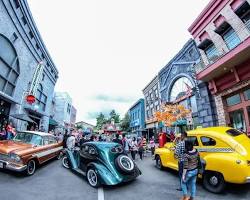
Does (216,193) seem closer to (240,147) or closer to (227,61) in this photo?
(240,147)

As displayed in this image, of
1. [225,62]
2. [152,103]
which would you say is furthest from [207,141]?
[152,103]

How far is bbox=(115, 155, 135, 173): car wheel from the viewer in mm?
6193

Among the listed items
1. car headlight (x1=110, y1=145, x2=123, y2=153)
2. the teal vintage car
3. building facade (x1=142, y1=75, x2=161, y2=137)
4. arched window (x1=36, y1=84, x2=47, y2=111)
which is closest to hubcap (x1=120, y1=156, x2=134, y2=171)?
the teal vintage car

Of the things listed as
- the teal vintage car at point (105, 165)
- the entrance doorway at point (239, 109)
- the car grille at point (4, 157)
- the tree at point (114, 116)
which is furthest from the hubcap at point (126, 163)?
the tree at point (114, 116)

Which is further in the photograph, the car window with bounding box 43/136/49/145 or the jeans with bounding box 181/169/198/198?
the car window with bounding box 43/136/49/145

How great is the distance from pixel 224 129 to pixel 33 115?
70.7 feet

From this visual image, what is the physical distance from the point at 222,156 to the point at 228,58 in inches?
276

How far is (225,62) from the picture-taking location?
34.8 ft

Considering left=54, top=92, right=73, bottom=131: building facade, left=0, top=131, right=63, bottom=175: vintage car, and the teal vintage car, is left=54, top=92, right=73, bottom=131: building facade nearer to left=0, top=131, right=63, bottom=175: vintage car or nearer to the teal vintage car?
left=0, top=131, right=63, bottom=175: vintage car

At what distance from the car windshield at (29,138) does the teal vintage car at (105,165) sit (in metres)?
2.53

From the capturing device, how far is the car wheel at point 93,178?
19.6ft

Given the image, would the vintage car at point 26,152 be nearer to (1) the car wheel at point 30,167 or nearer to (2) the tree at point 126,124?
(1) the car wheel at point 30,167

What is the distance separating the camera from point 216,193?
539 cm

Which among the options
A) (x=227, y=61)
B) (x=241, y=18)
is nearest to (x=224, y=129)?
(x=227, y=61)
